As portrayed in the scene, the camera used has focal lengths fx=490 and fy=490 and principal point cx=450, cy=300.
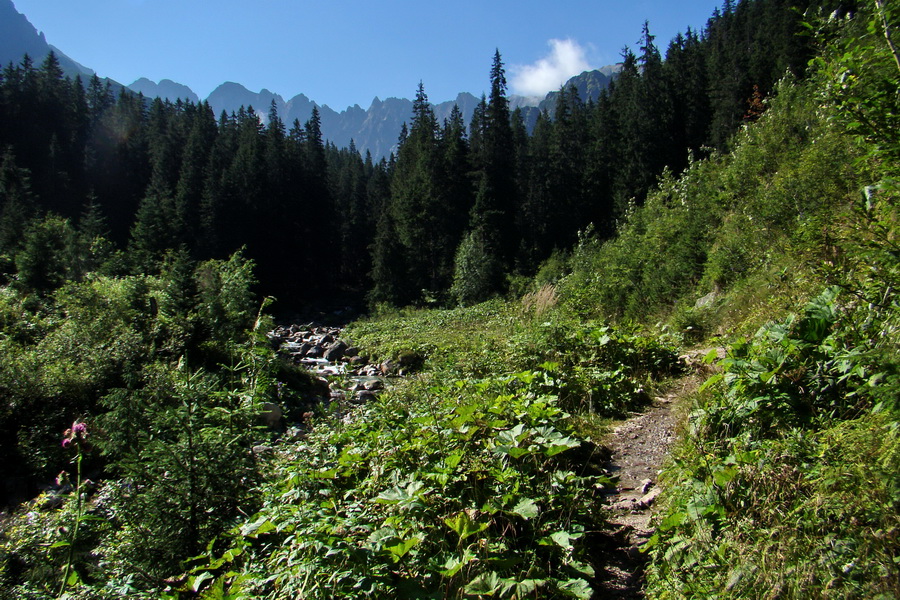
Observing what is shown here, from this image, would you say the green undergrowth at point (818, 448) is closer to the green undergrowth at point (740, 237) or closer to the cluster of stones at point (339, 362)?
the green undergrowth at point (740, 237)

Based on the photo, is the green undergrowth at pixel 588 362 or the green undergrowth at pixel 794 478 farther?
the green undergrowth at pixel 588 362

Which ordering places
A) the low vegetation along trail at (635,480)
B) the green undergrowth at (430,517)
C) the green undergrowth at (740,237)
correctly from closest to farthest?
the green undergrowth at (430,517) < the low vegetation along trail at (635,480) < the green undergrowth at (740,237)

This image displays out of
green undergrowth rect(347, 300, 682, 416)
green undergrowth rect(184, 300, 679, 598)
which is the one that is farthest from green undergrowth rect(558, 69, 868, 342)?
green undergrowth rect(184, 300, 679, 598)

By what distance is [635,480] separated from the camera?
3.36m

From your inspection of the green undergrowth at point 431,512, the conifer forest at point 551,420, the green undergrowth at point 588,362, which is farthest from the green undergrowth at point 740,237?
the green undergrowth at point 431,512

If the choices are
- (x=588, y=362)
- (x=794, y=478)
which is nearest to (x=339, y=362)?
(x=588, y=362)

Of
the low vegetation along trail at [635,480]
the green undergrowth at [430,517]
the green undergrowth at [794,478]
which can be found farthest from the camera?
the low vegetation along trail at [635,480]

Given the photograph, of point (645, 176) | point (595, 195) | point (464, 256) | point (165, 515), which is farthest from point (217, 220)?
point (165, 515)

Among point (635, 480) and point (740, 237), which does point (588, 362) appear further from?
point (740, 237)

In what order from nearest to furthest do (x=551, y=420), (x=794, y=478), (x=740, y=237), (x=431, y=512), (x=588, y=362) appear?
(x=794, y=478) → (x=431, y=512) → (x=551, y=420) → (x=588, y=362) → (x=740, y=237)

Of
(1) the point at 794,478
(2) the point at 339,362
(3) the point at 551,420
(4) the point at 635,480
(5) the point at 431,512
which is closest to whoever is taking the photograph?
(1) the point at 794,478

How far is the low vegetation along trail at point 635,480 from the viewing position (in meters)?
2.46

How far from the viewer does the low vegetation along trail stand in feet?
8.07

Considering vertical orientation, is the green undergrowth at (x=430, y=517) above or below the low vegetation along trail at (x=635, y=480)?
above
